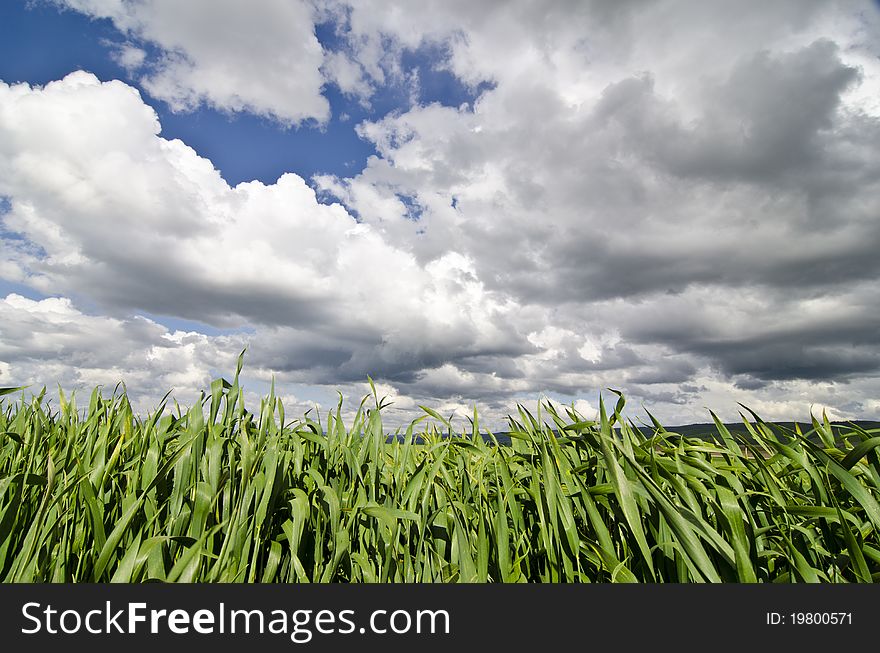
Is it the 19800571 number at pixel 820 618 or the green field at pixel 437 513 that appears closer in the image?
the 19800571 number at pixel 820 618

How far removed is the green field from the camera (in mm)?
1892

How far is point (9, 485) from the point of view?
2193 mm

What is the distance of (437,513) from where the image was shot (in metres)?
2.23

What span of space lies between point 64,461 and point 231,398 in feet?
2.75

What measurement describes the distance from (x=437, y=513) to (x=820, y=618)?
1.35 m

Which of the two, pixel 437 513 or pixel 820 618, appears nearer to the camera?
pixel 820 618

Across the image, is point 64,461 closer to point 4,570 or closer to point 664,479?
point 4,570

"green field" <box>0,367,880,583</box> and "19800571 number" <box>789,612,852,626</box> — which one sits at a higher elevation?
"green field" <box>0,367,880,583</box>

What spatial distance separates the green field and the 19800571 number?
128 millimetres

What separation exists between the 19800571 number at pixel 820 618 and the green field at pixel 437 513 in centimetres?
13

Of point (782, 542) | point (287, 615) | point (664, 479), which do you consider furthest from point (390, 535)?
point (782, 542)

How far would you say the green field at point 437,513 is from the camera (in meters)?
1.89

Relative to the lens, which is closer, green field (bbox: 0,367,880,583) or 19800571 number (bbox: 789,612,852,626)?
19800571 number (bbox: 789,612,852,626)

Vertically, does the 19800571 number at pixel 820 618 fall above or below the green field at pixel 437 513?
below
